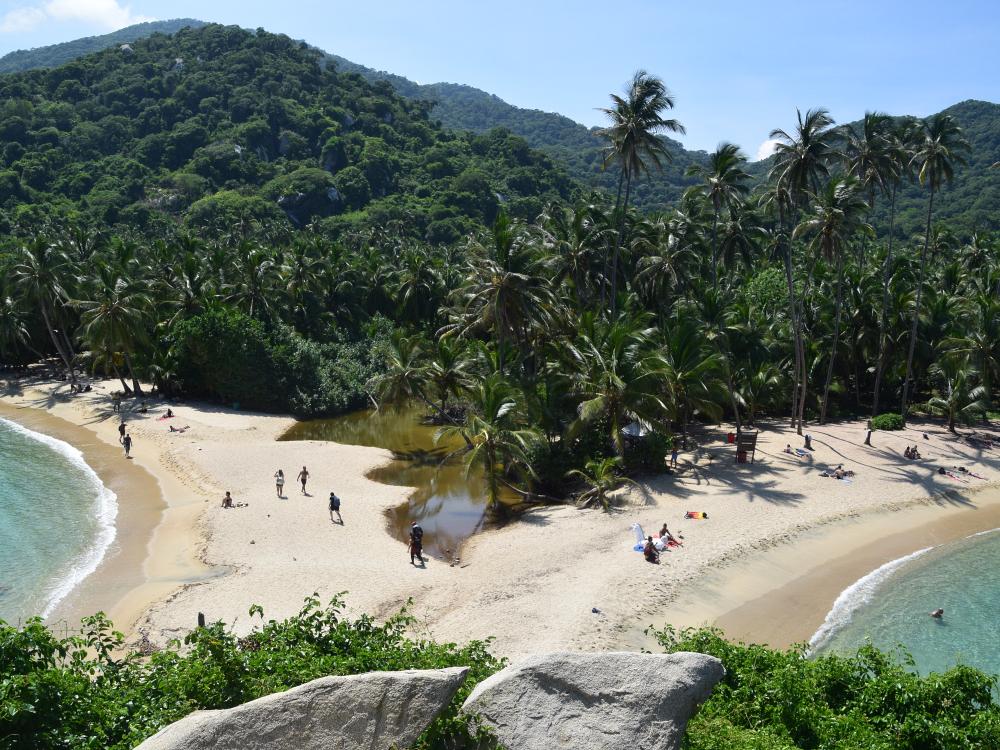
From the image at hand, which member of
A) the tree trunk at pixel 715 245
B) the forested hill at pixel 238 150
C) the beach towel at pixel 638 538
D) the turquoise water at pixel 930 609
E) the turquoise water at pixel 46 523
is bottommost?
the turquoise water at pixel 46 523

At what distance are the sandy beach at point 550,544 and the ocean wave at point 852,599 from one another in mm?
284

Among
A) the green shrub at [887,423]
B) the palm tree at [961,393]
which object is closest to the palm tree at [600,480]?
the green shrub at [887,423]

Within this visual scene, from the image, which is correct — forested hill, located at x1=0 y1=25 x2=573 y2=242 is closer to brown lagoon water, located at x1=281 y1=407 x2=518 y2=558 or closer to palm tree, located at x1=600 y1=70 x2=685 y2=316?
brown lagoon water, located at x1=281 y1=407 x2=518 y2=558

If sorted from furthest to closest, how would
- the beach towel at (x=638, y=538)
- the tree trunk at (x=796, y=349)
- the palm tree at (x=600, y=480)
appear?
the tree trunk at (x=796, y=349)
the palm tree at (x=600, y=480)
the beach towel at (x=638, y=538)

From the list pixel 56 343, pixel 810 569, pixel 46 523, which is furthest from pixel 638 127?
pixel 56 343

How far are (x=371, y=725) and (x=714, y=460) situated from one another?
26600 mm

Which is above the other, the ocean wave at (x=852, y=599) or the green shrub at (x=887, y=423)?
the green shrub at (x=887, y=423)

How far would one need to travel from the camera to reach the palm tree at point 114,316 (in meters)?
41.1

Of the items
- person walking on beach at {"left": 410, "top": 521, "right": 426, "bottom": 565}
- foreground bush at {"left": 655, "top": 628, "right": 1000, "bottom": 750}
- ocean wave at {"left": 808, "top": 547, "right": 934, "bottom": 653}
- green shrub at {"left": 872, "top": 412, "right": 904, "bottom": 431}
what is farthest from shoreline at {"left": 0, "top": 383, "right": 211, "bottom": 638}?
green shrub at {"left": 872, "top": 412, "right": 904, "bottom": 431}

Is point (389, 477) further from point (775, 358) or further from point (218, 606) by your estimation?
point (775, 358)

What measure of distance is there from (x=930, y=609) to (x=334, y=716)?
1932 centimetres

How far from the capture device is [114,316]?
135 feet

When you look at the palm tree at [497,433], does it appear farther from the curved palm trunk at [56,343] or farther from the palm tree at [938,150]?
the curved palm trunk at [56,343]

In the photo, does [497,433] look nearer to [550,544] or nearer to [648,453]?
[550,544]
